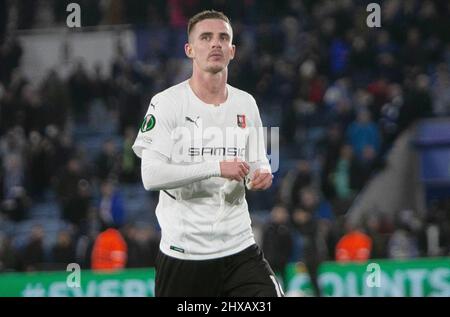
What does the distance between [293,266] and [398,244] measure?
1.71 m

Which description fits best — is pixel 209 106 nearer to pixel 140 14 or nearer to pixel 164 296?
pixel 164 296

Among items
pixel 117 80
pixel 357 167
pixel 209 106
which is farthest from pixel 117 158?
pixel 209 106

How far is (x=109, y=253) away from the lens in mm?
15789

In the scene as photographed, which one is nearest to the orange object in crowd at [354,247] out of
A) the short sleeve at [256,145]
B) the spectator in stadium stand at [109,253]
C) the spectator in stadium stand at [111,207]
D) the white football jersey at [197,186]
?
the spectator in stadium stand at [109,253]

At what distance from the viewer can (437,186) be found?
18.7 metres

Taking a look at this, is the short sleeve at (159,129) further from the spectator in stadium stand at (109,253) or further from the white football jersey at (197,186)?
the spectator in stadium stand at (109,253)

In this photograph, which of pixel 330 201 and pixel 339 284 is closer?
pixel 339 284

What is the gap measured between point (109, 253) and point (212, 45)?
9605mm

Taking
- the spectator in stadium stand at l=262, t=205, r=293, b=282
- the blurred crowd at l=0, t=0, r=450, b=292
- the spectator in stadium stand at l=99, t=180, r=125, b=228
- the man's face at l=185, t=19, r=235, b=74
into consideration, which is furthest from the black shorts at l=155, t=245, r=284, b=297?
the spectator in stadium stand at l=99, t=180, r=125, b=228

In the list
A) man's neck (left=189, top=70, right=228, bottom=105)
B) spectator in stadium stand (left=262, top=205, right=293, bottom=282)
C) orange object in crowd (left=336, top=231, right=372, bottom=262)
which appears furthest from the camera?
orange object in crowd (left=336, top=231, right=372, bottom=262)

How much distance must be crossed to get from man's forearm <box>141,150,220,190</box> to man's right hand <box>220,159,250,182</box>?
0.12 ft

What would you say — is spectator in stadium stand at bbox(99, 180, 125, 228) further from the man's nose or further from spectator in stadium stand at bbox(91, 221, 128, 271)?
the man's nose

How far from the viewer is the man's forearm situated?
6.24m

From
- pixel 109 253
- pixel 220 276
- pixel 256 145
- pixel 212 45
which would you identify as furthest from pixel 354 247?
pixel 212 45
